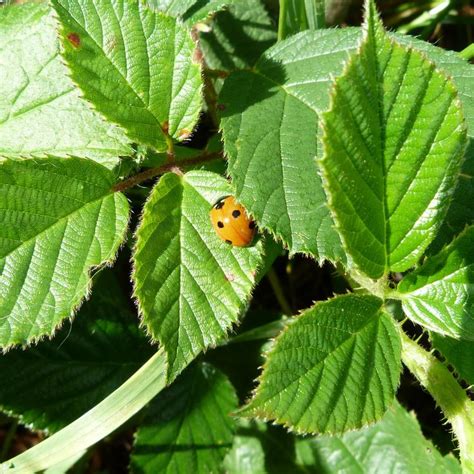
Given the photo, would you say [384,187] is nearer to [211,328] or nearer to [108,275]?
[211,328]

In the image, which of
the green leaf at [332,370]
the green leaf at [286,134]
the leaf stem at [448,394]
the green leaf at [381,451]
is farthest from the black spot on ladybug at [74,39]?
the green leaf at [381,451]

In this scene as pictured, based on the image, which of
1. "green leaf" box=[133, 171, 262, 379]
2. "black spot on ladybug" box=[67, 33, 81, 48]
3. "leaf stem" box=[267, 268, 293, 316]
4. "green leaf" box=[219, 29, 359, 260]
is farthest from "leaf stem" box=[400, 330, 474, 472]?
"black spot on ladybug" box=[67, 33, 81, 48]

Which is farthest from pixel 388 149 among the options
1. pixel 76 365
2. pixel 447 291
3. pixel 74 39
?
pixel 76 365

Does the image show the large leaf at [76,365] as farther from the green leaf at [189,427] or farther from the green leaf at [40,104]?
the green leaf at [40,104]

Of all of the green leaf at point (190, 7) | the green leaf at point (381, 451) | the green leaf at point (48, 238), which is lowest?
the green leaf at point (381, 451)

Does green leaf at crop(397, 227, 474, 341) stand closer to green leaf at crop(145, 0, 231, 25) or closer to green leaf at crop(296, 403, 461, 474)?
green leaf at crop(296, 403, 461, 474)
